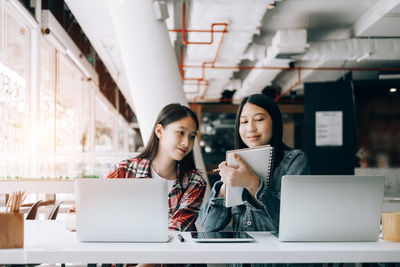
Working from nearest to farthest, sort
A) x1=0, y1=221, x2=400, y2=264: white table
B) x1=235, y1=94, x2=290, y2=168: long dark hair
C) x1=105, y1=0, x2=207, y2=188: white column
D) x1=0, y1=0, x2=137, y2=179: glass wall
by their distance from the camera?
x1=0, y1=221, x2=400, y2=264: white table → x1=235, y1=94, x2=290, y2=168: long dark hair → x1=105, y1=0, x2=207, y2=188: white column → x1=0, y1=0, x2=137, y2=179: glass wall

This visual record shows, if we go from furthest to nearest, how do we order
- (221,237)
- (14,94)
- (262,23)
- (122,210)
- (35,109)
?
(262,23) < (35,109) < (14,94) < (221,237) < (122,210)

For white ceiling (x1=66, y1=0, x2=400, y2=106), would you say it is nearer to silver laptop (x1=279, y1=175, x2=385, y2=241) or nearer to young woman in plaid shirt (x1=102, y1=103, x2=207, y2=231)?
young woman in plaid shirt (x1=102, y1=103, x2=207, y2=231)

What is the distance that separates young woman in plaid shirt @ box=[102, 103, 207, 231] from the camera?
213cm

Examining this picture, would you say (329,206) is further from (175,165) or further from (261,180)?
(175,165)

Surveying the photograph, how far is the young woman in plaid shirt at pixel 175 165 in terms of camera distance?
2133 millimetres

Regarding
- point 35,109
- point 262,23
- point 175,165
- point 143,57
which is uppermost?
point 262,23

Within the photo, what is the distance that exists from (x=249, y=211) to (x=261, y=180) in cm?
27

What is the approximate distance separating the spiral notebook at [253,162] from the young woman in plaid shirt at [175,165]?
39cm

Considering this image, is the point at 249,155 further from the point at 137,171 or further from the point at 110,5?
the point at 110,5

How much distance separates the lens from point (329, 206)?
1.54 metres

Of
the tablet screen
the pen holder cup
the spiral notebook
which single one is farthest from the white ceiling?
the pen holder cup

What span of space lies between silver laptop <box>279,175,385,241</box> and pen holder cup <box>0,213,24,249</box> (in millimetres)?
895

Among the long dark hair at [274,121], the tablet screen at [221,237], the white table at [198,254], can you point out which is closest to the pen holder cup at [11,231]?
the white table at [198,254]

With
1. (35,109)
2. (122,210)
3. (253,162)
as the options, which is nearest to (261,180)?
(253,162)
